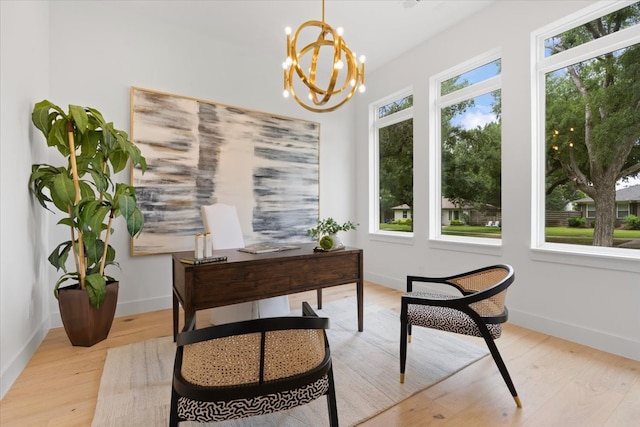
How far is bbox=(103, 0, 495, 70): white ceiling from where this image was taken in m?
3.00

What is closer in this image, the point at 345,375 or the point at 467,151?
the point at 345,375

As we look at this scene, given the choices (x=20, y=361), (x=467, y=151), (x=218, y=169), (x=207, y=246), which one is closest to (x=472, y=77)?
(x=467, y=151)

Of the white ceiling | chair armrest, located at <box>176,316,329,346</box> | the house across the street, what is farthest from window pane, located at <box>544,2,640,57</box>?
chair armrest, located at <box>176,316,329,346</box>

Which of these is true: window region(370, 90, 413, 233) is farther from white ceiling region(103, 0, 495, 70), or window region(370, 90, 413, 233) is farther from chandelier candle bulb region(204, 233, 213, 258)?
chandelier candle bulb region(204, 233, 213, 258)

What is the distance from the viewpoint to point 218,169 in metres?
3.55

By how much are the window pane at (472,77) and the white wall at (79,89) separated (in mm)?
1676

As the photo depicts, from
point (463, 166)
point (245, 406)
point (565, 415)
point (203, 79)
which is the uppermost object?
point (203, 79)

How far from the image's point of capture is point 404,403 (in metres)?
1.70

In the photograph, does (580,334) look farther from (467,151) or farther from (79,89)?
(79,89)

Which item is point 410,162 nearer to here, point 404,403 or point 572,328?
point 572,328

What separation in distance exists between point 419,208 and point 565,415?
2.52m

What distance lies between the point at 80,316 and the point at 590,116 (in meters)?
4.43

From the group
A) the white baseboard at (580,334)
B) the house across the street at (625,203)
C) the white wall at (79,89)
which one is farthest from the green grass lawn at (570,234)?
the white wall at (79,89)

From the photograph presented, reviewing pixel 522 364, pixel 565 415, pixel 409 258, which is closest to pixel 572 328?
pixel 522 364
